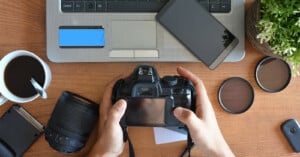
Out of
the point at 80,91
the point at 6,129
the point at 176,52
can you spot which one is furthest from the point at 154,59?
the point at 6,129

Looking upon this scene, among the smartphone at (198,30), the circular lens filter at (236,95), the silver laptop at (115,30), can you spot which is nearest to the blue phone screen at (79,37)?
the silver laptop at (115,30)

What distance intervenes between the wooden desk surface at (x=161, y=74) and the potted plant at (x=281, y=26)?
0.38ft

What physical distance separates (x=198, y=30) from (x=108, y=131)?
0.81ft

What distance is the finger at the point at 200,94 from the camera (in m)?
0.65

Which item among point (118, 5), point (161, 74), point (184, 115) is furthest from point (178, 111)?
point (118, 5)

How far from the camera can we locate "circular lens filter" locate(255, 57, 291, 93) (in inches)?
27.7

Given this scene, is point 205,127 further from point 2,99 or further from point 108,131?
point 2,99

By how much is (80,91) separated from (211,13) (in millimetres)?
287

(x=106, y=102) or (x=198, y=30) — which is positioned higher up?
(x=198, y=30)

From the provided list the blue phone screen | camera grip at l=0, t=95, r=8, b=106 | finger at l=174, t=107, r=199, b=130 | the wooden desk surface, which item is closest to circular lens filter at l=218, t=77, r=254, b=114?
the wooden desk surface

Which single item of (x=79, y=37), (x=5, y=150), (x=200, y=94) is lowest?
(x=5, y=150)

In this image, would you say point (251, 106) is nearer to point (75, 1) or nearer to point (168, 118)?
point (168, 118)

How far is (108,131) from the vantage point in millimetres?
631

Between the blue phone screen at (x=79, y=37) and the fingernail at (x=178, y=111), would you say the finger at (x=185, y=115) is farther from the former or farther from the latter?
the blue phone screen at (x=79, y=37)
